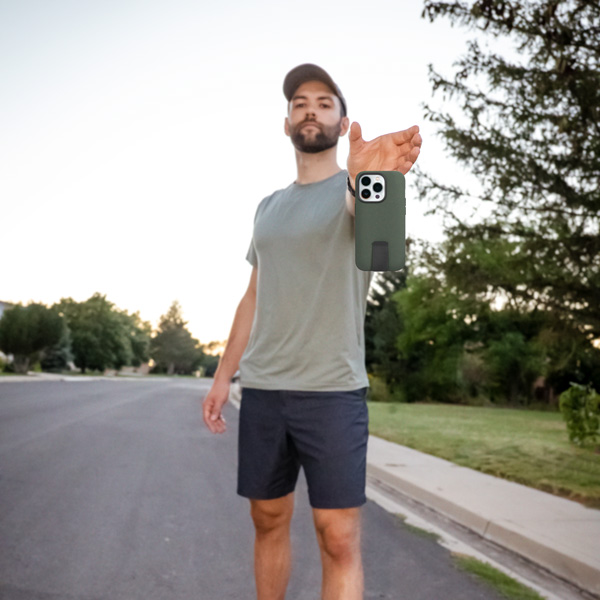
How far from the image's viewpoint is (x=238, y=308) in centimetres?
276

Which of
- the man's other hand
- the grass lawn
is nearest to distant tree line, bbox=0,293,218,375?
the grass lawn

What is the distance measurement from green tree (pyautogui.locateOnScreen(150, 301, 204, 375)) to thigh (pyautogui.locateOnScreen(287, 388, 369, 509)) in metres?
142

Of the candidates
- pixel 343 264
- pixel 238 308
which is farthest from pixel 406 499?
pixel 343 264

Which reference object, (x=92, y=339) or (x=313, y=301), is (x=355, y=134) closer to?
(x=313, y=301)

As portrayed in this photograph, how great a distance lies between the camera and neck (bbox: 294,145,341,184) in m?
2.47

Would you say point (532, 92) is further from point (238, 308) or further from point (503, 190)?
point (238, 308)

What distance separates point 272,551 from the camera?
2.45 metres

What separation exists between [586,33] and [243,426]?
7.47 metres

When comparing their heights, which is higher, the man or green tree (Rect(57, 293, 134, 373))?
green tree (Rect(57, 293, 134, 373))

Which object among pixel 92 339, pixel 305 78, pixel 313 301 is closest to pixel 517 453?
pixel 313 301

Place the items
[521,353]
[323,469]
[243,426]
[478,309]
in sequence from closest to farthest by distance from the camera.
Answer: [323,469] < [243,426] < [478,309] < [521,353]

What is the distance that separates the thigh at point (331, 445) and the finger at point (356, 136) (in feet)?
3.23

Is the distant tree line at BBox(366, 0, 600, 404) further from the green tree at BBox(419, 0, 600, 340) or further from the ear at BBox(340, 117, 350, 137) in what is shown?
the ear at BBox(340, 117, 350, 137)

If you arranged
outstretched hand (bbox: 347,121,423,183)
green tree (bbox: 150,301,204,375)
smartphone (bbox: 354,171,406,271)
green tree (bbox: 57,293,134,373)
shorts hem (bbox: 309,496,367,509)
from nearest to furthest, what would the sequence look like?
smartphone (bbox: 354,171,406,271) < outstretched hand (bbox: 347,121,423,183) < shorts hem (bbox: 309,496,367,509) < green tree (bbox: 57,293,134,373) < green tree (bbox: 150,301,204,375)
